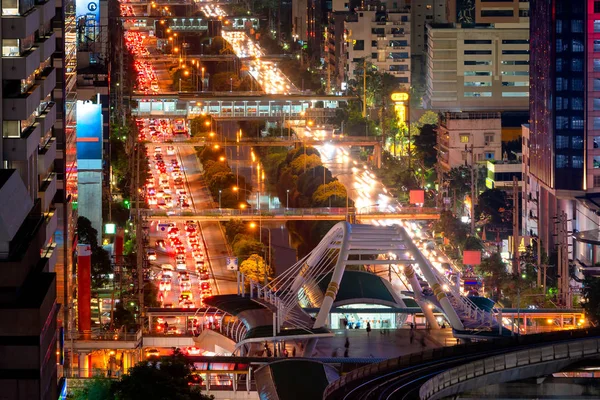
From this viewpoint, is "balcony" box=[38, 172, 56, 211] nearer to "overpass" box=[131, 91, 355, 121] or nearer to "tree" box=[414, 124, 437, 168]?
"tree" box=[414, 124, 437, 168]

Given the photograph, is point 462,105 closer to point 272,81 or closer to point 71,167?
point 272,81

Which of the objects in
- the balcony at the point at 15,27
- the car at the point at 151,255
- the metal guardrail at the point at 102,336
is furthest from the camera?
the car at the point at 151,255

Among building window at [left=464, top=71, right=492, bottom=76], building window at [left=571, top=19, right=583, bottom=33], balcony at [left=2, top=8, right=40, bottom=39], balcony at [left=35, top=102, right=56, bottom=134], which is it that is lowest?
building window at [left=464, top=71, right=492, bottom=76]

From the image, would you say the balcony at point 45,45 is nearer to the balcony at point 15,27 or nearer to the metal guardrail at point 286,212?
the balcony at point 15,27

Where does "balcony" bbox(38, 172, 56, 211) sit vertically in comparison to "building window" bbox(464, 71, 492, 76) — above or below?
above

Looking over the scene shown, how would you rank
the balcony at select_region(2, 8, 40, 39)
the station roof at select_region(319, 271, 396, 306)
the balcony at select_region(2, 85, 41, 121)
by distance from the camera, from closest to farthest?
the balcony at select_region(2, 8, 40, 39) → the balcony at select_region(2, 85, 41, 121) → the station roof at select_region(319, 271, 396, 306)

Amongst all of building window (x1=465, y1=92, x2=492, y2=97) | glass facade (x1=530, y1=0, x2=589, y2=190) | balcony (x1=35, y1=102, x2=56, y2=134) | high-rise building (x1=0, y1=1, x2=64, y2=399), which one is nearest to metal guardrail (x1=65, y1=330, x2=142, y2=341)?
balcony (x1=35, y1=102, x2=56, y2=134)

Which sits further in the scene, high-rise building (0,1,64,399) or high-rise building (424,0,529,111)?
high-rise building (424,0,529,111)


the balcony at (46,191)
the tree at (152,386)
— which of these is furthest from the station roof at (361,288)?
the balcony at (46,191)

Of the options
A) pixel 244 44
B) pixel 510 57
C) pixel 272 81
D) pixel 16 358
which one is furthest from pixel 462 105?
pixel 16 358
